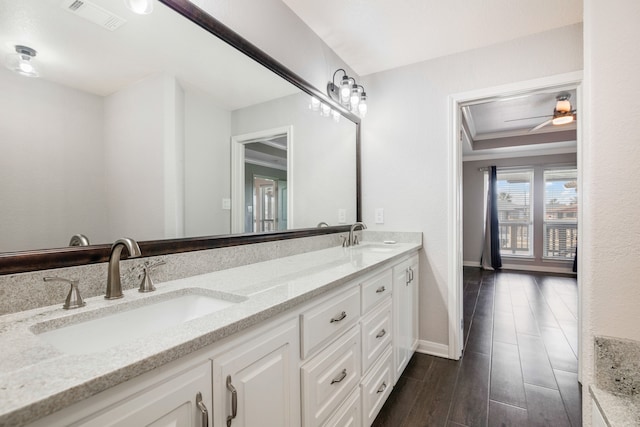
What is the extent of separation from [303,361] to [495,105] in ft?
13.6

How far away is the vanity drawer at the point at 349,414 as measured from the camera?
3.94 ft

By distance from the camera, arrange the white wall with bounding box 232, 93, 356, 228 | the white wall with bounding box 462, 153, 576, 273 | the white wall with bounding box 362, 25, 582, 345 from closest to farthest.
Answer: the white wall with bounding box 232, 93, 356, 228, the white wall with bounding box 362, 25, 582, 345, the white wall with bounding box 462, 153, 576, 273

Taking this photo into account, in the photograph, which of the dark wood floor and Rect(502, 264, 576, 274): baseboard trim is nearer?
the dark wood floor

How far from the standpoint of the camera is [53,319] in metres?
0.75

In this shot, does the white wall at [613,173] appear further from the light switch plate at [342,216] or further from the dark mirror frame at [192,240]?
the light switch plate at [342,216]

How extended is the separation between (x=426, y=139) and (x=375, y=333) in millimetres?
1663

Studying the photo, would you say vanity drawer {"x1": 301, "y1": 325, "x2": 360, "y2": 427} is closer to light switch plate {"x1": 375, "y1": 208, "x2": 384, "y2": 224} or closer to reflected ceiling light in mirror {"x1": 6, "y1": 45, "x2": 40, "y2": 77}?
reflected ceiling light in mirror {"x1": 6, "y1": 45, "x2": 40, "y2": 77}

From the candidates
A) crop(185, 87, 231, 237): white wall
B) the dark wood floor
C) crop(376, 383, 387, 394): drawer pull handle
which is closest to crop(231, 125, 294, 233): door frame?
crop(185, 87, 231, 237): white wall

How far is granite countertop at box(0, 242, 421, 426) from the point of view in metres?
0.46

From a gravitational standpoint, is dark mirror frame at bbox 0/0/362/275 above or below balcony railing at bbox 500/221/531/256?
above

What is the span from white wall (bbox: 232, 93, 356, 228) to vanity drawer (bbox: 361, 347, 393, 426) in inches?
38.2

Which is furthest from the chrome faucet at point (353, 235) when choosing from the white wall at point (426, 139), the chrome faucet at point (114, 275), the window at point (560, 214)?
the window at point (560, 214)

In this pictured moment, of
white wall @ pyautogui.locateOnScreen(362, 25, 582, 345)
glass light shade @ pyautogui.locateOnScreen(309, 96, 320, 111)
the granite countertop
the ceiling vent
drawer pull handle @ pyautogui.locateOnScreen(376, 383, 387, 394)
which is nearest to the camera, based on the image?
the granite countertop

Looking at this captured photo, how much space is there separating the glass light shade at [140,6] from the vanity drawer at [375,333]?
1581mm
